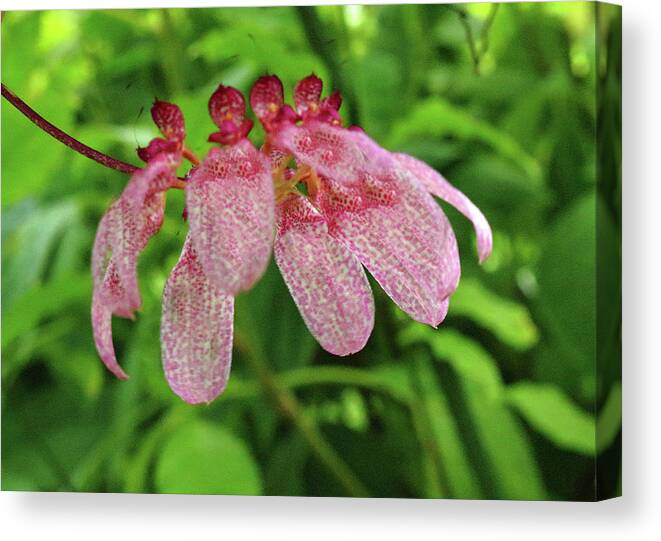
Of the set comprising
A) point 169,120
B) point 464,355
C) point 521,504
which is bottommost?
point 521,504

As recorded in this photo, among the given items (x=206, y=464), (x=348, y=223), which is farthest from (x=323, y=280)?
(x=206, y=464)

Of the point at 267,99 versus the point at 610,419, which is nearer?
the point at 267,99

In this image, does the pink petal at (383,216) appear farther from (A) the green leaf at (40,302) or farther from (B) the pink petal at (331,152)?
(A) the green leaf at (40,302)

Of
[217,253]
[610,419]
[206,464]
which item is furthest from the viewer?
[206,464]

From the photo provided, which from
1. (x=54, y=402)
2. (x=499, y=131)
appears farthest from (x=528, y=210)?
(x=54, y=402)

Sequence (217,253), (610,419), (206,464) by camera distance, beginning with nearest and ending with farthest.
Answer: (217,253) → (610,419) → (206,464)

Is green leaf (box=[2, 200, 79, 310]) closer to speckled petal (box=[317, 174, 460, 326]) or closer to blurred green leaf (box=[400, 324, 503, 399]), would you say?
blurred green leaf (box=[400, 324, 503, 399])

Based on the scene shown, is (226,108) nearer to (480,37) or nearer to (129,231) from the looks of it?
(129,231)
